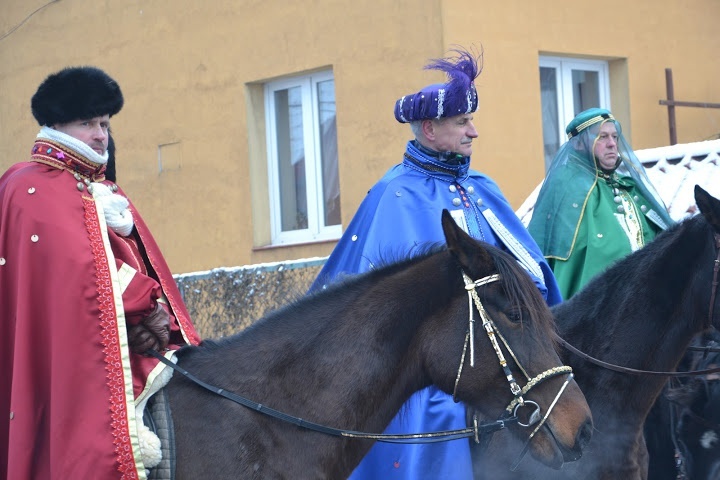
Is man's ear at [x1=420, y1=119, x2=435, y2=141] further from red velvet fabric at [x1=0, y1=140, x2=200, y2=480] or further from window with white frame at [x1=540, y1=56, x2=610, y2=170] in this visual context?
window with white frame at [x1=540, y1=56, x2=610, y2=170]

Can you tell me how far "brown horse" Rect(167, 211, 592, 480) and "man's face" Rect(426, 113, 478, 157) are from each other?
1.32m

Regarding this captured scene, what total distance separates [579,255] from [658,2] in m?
5.06

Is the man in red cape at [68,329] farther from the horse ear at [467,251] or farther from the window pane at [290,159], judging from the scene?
the window pane at [290,159]

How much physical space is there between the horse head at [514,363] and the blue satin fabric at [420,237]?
58cm

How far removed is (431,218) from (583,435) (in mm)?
1514

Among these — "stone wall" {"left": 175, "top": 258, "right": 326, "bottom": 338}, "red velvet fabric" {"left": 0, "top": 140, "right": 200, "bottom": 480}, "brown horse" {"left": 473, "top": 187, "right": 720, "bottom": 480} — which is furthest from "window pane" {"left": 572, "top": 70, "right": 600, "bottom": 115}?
"red velvet fabric" {"left": 0, "top": 140, "right": 200, "bottom": 480}

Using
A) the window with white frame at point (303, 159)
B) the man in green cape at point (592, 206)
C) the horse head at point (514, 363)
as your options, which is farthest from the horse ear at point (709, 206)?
the window with white frame at point (303, 159)

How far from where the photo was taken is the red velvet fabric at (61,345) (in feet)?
11.4

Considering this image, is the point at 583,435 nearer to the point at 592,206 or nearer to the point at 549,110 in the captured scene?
the point at 592,206

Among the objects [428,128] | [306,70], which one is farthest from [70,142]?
[306,70]

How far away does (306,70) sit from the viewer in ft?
32.7

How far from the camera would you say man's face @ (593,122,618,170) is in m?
6.30

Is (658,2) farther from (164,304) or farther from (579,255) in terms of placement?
(164,304)

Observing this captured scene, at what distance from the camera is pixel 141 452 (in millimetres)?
3482
